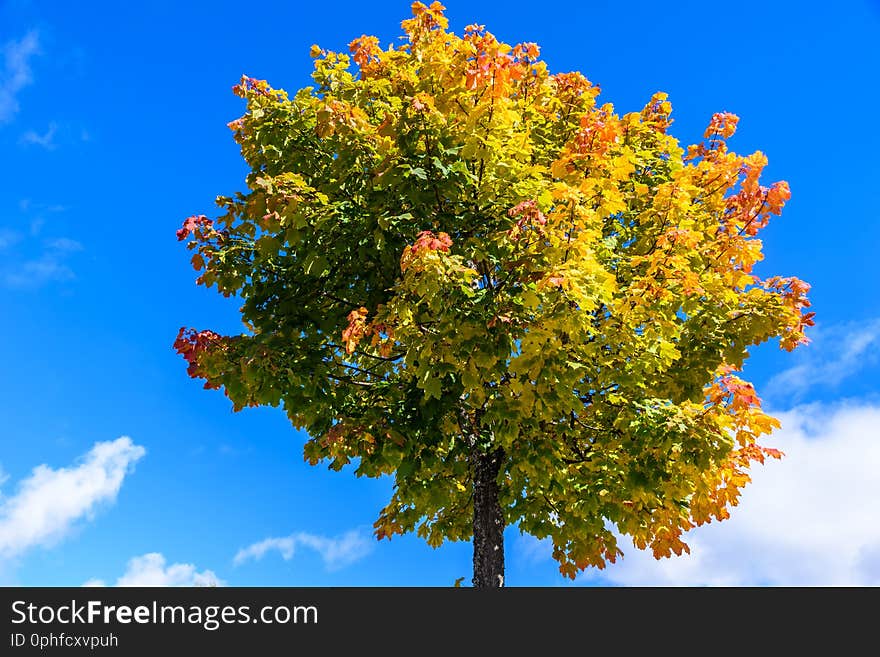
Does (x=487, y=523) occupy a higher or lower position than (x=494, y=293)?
lower

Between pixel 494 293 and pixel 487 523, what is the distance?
4774 mm

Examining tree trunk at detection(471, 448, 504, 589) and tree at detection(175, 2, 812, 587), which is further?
tree trunk at detection(471, 448, 504, 589)

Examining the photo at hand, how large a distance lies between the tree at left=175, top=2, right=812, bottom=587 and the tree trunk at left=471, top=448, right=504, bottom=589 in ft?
0.13

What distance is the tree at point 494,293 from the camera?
9.59 meters

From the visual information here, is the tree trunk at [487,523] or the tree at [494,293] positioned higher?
the tree at [494,293]

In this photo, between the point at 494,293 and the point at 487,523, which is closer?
the point at 494,293

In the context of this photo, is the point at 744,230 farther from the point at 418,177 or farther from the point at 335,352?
the point at 335,352

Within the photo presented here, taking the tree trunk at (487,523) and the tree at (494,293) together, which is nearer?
the tree at (494,293)

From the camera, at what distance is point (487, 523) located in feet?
41.6

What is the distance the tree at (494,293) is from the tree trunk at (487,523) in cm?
4

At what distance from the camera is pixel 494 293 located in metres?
10.2

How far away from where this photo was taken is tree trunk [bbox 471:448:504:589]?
12.5 metres

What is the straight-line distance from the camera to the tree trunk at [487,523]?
1251 centimetres
